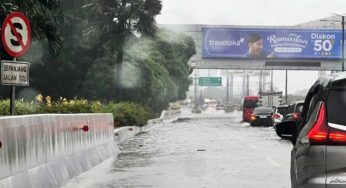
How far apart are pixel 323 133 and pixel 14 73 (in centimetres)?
669

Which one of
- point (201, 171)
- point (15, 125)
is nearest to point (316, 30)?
point (201, 171)

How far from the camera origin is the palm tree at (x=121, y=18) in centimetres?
3772

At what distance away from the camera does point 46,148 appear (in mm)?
10797

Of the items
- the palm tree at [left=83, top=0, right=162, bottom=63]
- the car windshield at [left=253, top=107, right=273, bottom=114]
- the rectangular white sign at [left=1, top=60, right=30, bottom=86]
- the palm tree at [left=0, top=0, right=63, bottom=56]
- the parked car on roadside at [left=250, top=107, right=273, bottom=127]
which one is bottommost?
the parked car on roadside at [left=250, top=107, right=273, bottom=127]

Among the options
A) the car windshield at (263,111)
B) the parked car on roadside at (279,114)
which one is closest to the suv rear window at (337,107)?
the parked car on roadside at (279,114)

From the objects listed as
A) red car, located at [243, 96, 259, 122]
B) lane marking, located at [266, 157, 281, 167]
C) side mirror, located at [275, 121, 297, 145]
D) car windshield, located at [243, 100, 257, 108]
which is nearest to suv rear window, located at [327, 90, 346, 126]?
side mirror, located at [275, 121, 297, 145]

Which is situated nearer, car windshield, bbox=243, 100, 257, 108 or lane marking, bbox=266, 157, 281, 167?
lane marking, bbox=266, 157, 281, 167

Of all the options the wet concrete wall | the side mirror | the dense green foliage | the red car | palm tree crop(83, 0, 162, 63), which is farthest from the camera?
the red car

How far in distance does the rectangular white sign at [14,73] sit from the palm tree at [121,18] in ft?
87.9

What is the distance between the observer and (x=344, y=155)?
5.02 meters

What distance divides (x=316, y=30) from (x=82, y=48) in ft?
111

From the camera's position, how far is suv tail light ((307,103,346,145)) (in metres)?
5.06

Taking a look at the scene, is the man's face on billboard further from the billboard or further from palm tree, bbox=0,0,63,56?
palm tree, bbox=0,0,63,56

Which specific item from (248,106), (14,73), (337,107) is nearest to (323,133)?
(337,107)
